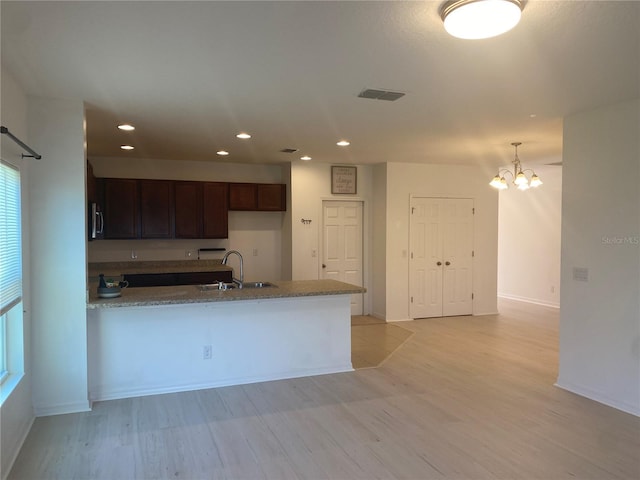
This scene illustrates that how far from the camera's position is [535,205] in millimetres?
8516

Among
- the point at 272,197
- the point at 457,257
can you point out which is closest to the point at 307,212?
the point at 272,197

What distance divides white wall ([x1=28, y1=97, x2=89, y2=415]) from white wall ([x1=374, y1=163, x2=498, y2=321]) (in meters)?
4.39

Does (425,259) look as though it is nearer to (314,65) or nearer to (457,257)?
(457,257)

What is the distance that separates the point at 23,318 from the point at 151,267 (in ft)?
10.7

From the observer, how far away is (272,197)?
689 cm

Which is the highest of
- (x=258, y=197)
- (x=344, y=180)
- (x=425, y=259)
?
(x=344, y=180)

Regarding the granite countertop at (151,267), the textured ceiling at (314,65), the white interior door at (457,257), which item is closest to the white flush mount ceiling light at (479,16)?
the textured ceiling at (314,65)

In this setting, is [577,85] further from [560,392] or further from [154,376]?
[154,376]

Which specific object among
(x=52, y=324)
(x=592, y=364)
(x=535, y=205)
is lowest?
(x=592, y=364)

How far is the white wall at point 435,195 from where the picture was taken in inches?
269

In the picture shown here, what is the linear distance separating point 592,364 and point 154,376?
3.73m

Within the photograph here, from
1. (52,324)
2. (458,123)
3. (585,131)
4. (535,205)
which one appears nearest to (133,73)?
(52,324)

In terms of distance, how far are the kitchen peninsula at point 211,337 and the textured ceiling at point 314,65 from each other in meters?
1.59

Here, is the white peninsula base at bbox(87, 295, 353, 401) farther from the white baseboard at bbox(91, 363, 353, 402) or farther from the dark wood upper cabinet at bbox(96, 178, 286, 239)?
the dark wood upper cabinet at bbox(96, 178, 286, 239)
